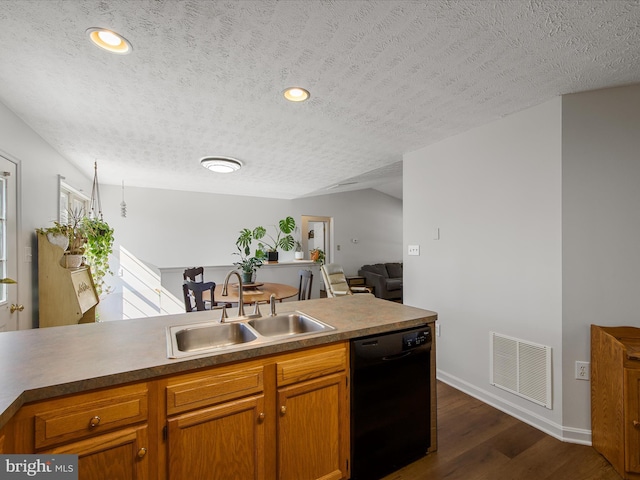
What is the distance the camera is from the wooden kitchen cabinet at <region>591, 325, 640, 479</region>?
162cm

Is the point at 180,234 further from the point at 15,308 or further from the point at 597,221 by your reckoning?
the point at 597,221

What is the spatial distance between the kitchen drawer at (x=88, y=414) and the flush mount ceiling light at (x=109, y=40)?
1549 millimetres

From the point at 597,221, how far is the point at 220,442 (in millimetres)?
2591

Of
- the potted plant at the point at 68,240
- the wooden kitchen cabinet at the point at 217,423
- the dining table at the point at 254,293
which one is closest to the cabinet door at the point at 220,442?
the wooden kitchen cabinet at the point at 217,423

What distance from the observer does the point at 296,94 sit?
1.95 metres

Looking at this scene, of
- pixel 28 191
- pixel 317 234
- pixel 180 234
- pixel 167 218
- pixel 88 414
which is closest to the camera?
pixel 88 414

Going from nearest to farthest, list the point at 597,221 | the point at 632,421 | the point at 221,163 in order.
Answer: the point at 632,421, the point at 597,221, the point at 221,163

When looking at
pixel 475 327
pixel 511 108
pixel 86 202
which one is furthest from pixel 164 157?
pixel 475 327

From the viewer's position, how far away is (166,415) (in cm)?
111

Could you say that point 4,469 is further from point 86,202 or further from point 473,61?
point 86,202

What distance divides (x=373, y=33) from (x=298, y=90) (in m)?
0.66

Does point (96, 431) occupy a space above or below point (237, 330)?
below

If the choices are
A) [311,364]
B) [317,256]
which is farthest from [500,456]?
[317,256]

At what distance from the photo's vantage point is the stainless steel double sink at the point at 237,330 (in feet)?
4.93
